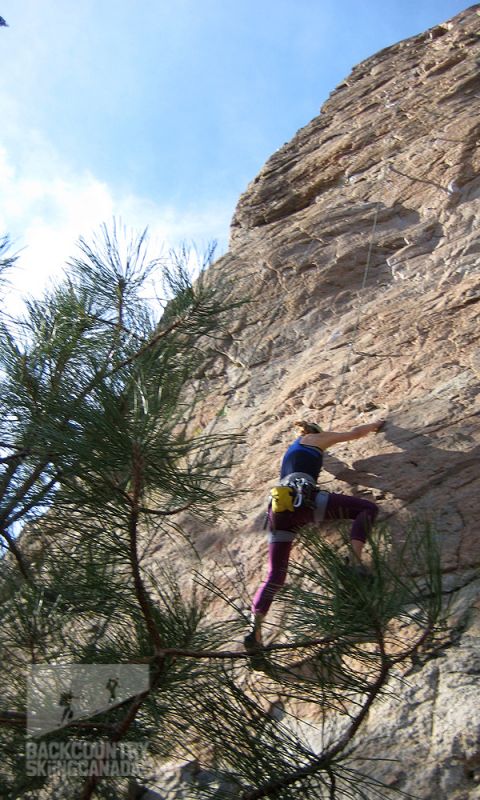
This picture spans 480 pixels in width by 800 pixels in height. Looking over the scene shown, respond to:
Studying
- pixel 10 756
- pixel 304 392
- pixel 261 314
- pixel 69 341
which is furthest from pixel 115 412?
pixel 261 314

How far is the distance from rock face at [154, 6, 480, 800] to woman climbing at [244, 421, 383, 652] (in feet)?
0.53

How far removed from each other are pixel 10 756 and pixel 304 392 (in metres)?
2.62

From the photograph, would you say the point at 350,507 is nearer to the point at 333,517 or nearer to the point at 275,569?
the point at 333,517

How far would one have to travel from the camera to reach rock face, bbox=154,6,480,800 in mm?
2619

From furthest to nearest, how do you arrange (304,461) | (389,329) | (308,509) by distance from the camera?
(389,329) → (304,461) → (308,509)

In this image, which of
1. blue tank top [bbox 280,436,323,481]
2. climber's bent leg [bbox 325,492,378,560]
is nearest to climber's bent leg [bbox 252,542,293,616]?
climber's bent leg [bbox 325,492,378,560]

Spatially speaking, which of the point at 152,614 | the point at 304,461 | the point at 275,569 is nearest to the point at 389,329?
the point at 304,461

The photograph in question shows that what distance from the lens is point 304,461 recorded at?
3520 mm

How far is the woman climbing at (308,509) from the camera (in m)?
2.97

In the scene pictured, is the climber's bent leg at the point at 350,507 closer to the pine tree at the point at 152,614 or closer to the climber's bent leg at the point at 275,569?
the climber's bent leg at the point at 275,569

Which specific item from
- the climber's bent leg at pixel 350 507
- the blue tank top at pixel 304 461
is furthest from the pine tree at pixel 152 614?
the blue tank top at pixel 304 461

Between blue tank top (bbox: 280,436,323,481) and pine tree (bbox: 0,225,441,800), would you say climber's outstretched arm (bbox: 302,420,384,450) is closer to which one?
blue tank top (bbox: 280,436,323,481)

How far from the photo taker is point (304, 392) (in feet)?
14.6

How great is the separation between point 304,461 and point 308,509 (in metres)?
0.25
